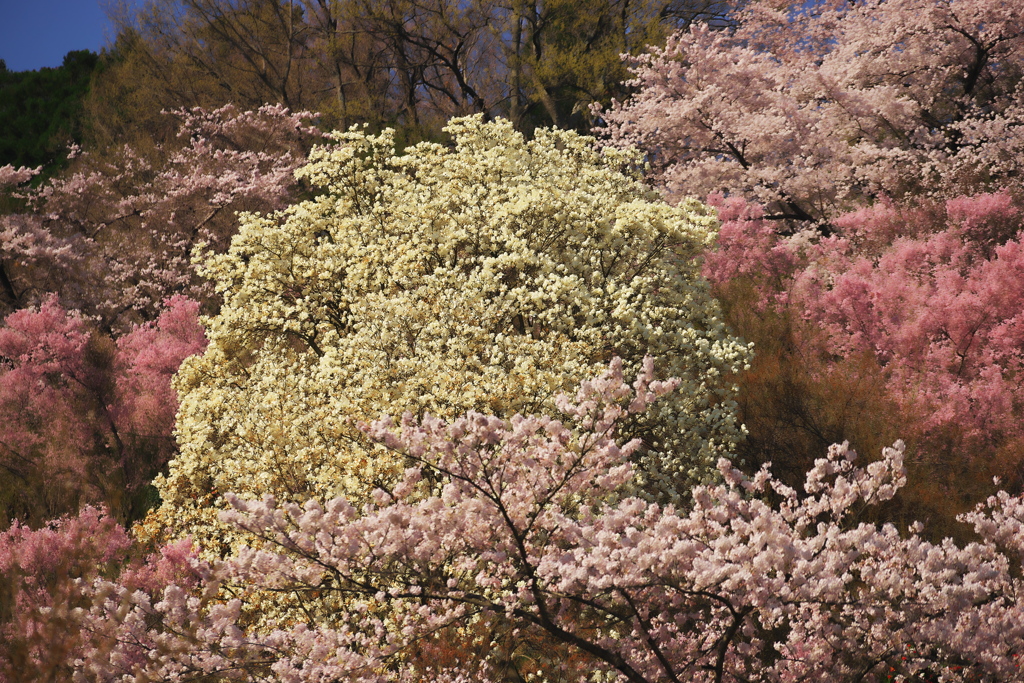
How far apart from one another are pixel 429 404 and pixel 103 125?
34513 mm

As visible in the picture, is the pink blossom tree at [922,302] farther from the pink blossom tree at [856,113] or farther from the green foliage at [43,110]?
the green foliage at [43,110]

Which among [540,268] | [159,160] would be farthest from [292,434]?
[159,160]

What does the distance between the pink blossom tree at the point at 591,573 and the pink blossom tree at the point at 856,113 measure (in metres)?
13.9

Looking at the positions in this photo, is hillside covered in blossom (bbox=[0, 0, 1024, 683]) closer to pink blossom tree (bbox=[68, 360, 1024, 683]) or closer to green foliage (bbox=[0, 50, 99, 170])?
pink blossom tree (bbox=[68, 360, 1024, 683])

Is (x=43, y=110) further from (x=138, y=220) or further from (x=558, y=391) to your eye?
(x=558, y=391)

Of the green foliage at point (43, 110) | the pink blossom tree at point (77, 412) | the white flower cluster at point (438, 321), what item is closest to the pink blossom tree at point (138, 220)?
the pink blossom tree at point (77, 412)

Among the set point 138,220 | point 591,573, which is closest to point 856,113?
point 591,573

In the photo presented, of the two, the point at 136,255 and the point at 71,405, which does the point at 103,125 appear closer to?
the point at 136,255

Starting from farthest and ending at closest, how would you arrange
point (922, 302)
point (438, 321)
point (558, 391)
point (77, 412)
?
point (77, 412) < point (922, 302) < point (438, 321) < point (558, 391)

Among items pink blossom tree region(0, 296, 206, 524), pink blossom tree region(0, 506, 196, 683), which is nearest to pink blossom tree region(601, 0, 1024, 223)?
pink blossom tree region(0, 296, 206, 524)

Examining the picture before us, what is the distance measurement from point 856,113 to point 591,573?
61.6 ft

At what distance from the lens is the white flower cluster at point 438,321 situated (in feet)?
31.2

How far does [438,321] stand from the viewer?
10.1 meters

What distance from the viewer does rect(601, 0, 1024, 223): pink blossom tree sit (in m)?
18.6
